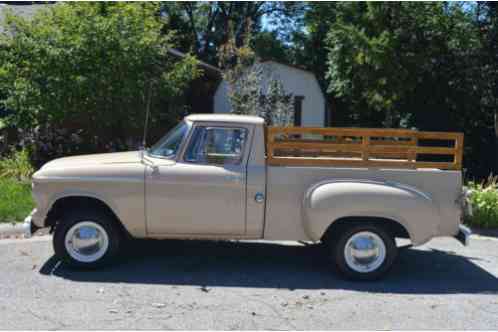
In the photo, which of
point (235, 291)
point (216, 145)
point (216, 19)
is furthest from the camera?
point (216, 19)

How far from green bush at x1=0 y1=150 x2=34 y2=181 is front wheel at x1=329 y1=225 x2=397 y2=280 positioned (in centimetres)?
721

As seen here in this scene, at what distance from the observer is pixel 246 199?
5809mm

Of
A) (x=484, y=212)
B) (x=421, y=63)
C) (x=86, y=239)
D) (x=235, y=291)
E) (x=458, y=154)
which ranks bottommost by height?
(x=235, y=291)

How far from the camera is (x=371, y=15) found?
1467cm

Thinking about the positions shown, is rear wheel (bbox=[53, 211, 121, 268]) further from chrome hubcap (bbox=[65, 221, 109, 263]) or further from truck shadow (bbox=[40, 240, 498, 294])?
truck shadow (bbox=[40, 240, 498, 294])

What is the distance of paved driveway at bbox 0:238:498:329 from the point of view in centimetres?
475

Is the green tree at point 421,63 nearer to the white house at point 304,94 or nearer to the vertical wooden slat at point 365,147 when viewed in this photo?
the white house at point 304,94

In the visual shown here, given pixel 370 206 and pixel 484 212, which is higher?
pixel 370 206

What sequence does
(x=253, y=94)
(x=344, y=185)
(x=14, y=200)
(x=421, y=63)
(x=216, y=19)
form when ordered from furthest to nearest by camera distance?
(x=216, y=19) < (x=421, y=63) < (x=253, y=94) < (x=14, y=200) < (x=344, y=185)

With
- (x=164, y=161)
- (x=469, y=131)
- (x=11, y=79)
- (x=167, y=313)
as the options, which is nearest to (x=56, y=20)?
(x=11, y=79)

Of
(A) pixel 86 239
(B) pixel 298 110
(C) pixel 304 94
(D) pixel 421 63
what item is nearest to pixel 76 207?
(A) pixel 86 239

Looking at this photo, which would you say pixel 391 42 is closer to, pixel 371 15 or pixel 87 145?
pixel 371 15

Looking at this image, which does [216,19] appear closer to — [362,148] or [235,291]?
[362,148]

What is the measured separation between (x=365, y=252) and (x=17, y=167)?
8190 millimetres
